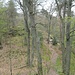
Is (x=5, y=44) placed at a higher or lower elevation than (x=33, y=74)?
higher

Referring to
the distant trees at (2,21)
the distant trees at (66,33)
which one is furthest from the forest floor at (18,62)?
the distant trees at (2,21)

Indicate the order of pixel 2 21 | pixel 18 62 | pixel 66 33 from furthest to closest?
pixel 2 21 < pixel 18 62 < pixel 66 33

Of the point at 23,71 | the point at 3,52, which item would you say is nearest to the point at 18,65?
the point at 23,71

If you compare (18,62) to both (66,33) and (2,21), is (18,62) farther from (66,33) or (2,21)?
(66,33)

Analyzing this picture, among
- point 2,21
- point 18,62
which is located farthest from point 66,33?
point 2,21

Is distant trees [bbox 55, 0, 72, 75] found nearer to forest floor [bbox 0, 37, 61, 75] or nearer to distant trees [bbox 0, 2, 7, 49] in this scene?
forest floor [bbox 0, 37, 61, 75]

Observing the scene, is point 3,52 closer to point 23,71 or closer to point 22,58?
point 22,58

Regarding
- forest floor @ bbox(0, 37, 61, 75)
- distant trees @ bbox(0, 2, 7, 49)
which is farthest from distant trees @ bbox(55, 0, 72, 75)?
distant trees @ bbox(0, 2, 7, 49)

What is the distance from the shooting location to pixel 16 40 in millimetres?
24734

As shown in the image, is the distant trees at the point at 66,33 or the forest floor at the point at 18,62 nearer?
the distant trees at the point at 66,33

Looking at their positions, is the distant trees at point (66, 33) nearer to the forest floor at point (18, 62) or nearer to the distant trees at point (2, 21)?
the forest floor at point (18, 62)

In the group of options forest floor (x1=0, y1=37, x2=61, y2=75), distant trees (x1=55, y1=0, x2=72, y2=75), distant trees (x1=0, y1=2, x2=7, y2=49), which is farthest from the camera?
distant trees (x1=0, y1=2, x2=7, y2=49)

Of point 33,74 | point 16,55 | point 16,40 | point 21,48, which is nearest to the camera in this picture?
point 33,74

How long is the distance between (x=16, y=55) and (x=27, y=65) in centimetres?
378
